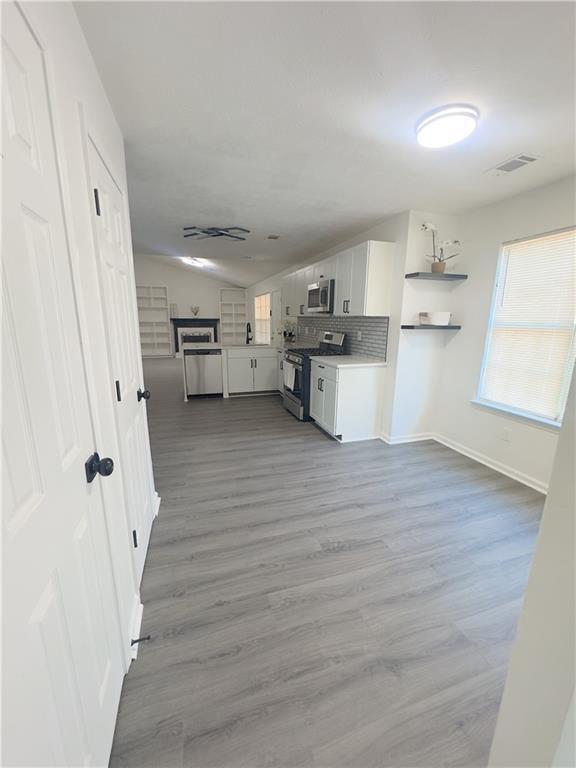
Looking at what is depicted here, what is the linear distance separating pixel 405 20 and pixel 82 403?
177cm

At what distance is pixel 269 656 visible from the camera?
1388 millimetres

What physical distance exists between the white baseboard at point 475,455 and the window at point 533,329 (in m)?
0.57

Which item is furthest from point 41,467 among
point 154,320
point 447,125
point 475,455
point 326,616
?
point 154,320

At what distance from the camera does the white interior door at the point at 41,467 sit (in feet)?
1.90

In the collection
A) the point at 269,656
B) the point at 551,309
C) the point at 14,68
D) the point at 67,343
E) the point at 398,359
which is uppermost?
the point at 14,68

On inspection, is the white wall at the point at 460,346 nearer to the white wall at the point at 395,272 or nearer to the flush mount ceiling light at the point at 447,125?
the white wall at the point at 395,272

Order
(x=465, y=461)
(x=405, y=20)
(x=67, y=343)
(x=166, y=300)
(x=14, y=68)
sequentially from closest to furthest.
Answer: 1. (x=14, y=68)
2. (x=67, y=343)
3. (x=405, y=20)
4. (x=465, y=461)
5. (x=166, y=300)

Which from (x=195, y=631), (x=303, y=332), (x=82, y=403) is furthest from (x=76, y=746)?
(x=303, y=332)

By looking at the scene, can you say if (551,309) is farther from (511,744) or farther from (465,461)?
(511,744)

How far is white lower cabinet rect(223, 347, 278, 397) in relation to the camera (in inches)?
221

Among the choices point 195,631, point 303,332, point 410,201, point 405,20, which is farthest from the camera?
point 303,332

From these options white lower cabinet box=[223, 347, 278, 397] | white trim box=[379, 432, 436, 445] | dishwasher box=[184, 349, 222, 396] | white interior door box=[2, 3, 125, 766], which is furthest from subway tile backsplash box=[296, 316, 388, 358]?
white interior door box=[2, 3, 125, 766]

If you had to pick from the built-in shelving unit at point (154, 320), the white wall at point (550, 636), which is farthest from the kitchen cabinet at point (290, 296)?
the built-in shelving unit at point (154, 320)

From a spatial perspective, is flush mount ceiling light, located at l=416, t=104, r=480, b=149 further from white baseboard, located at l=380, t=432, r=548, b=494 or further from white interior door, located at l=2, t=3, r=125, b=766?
white baseboard, located at l=380, t=432, r=548, b=494
